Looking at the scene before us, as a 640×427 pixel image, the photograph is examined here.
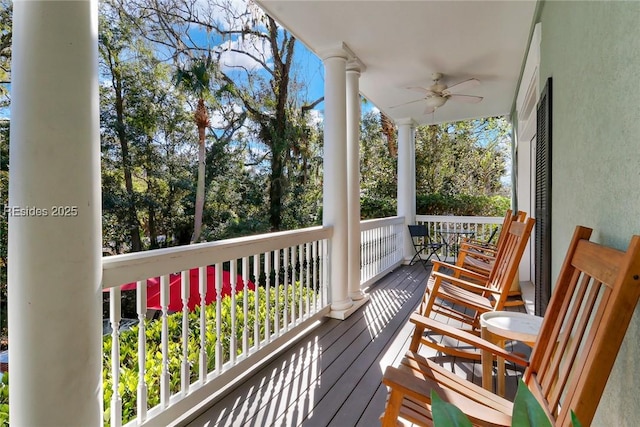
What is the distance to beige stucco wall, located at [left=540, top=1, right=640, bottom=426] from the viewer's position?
914 millimetres

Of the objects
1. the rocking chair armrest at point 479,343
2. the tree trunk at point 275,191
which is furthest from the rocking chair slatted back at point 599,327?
the tree trunk at point 275,191

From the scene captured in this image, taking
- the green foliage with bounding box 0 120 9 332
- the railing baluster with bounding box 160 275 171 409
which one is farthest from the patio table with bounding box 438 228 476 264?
the green foliage with bounding box 0 120 9 332

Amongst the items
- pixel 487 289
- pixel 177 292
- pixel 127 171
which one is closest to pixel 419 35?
pixel 487 289

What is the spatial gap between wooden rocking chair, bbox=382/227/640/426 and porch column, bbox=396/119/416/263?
4.78 meters

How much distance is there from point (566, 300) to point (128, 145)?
9.21 meters

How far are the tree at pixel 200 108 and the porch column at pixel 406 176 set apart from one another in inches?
226

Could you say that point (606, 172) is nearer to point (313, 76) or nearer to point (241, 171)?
point (241, 171)

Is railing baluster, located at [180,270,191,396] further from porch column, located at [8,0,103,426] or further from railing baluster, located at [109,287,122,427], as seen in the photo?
porch column, located at [8,0,103,426]

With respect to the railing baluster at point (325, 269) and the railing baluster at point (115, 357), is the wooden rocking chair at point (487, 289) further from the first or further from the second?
the railing baluster at point (115, 357)

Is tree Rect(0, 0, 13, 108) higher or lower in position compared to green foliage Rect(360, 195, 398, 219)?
higher

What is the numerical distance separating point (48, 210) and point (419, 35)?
307cm

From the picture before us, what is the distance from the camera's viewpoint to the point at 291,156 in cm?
1141

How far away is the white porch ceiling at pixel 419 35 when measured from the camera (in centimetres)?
263

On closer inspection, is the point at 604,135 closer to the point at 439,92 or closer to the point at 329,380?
the point at 329,380
